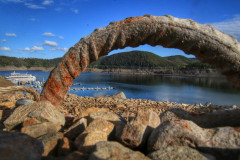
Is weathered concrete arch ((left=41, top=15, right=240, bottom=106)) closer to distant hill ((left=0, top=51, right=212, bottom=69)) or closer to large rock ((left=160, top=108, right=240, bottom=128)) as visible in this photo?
large rock ((left=160, top=108, right=240, bottom=128))

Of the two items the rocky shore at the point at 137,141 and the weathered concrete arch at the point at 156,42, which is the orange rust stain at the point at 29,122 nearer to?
the rocky shore at the point at 137,141

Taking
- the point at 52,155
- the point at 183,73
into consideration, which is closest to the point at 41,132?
the point at 52,155

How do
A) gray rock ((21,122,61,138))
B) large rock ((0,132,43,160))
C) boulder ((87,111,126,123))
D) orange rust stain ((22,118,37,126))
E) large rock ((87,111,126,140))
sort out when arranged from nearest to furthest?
large rock ((0,132,43,160)), large rock ((87,111,126,140)), gray rock ((21,122,61,138)), orange rust stain ((22,118,37,126)), boulder ((87,111,126,123))

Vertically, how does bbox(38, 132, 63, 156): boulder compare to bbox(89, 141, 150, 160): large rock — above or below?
A: below

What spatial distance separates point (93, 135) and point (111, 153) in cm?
71

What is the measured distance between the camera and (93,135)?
290cm

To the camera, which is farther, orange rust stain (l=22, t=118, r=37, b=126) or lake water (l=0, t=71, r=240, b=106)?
lake water (l=0, t=71, r=240, b=106)

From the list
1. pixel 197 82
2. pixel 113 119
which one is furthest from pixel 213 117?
pixel 197 82

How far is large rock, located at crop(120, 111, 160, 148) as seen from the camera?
2.74 metres

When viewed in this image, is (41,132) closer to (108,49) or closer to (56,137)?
(56,137)

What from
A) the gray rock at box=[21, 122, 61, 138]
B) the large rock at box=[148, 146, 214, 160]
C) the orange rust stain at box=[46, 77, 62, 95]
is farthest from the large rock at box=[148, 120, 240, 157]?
the orange rust stain at box=[46, 77, 62, 95]

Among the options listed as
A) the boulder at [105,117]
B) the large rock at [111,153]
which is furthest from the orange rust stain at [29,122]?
the large rock at [111,153]

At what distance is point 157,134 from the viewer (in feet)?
9.04

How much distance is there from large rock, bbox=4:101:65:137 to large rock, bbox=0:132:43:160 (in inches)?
35.8
